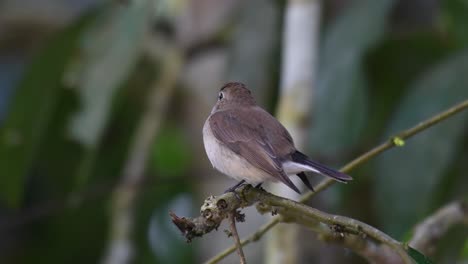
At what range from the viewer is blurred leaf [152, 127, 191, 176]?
5.04 metres

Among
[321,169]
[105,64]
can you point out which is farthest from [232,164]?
[105,64]

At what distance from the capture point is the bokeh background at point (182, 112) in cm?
350

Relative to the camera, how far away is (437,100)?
3482 millimetres

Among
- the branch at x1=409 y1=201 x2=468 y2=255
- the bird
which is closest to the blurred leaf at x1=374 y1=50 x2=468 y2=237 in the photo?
the branch at x1=409 y1=201 x2=468 y2=255

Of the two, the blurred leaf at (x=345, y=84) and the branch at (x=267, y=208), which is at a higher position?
the blurred leaf at (x=345, y=84)

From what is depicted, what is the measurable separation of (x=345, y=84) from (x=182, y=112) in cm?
170

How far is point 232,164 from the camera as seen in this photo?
2234 mm

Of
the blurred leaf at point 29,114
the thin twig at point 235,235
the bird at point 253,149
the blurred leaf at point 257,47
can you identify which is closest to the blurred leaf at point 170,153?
the blurred leaf at point 257,47

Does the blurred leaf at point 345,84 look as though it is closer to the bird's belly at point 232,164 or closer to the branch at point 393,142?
the bird's belly at point 232,164

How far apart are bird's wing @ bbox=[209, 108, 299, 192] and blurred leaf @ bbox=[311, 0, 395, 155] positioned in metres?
1.18

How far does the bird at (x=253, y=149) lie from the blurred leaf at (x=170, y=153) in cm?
261

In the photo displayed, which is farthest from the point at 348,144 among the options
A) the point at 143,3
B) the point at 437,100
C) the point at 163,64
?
the point at 163,64

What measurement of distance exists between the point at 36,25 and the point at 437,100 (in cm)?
266

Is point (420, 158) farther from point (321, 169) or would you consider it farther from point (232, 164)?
point (321, 169)
